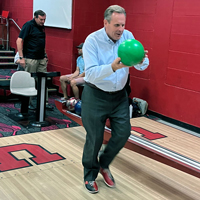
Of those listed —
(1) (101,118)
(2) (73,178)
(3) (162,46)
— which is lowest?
(2) (73,178)

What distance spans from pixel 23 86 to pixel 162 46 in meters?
2.37

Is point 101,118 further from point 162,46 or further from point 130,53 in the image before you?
point 162,46

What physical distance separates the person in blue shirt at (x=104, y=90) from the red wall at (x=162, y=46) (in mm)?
2447

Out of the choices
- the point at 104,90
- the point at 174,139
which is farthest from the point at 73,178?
the point at 174,139

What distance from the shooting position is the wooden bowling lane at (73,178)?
112 inches

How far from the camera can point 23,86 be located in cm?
506

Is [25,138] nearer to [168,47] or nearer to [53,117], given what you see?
[53,117]

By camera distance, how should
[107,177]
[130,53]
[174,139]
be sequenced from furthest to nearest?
[174,139]
[107,177]
[130,53]

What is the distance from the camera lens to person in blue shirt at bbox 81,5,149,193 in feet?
8.06

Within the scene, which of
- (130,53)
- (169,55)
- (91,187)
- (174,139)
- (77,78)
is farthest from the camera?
(77,78)

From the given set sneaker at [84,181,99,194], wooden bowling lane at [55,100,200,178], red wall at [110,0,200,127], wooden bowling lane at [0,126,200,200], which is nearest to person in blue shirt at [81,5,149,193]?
sneaker at [84,181,99,194]

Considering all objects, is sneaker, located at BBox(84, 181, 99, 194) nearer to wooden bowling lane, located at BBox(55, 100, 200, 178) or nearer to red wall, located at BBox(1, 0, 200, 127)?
wooden bowling lane, located at BBox(55, 100, 200, 178)

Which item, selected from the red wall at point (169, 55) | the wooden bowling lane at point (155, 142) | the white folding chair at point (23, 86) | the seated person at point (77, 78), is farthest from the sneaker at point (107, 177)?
the seated person at point (77, 78)

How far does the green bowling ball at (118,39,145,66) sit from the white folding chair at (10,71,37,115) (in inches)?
109
